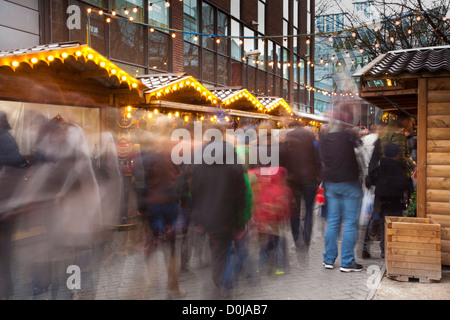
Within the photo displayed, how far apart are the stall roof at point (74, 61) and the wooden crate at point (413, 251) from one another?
16.8ft

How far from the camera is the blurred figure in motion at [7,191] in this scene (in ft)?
15.0

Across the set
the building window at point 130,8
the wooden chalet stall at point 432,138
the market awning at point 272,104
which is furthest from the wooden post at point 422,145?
the building window at point 130,8

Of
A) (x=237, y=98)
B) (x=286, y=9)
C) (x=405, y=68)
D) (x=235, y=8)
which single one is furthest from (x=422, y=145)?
(x=286, y=9)

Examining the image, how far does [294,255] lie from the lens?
6.28 meters

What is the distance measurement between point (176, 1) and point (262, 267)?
1116 centimetres

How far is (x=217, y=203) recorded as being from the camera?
4.14 m

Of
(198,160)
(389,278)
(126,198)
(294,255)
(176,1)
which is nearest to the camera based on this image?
(198,160)

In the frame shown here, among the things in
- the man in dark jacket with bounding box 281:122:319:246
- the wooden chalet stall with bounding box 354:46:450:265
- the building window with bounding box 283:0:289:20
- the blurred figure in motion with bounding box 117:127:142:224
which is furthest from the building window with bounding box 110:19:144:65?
the building window with bounding box 283:0:289:20

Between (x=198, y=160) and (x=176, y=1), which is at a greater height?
(x=176, y=1)

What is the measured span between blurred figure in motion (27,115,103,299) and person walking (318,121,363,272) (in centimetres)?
299

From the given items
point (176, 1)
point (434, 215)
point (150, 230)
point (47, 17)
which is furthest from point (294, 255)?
point (176, 1)

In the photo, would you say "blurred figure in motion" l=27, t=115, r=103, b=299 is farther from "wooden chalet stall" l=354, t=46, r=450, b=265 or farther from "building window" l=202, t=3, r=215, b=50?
"building window" l=202, t=3, r=215, b=50

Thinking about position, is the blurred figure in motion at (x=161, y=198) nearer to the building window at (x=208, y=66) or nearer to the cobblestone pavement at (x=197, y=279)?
the cobblestone pavement at (x=197, y=279)
